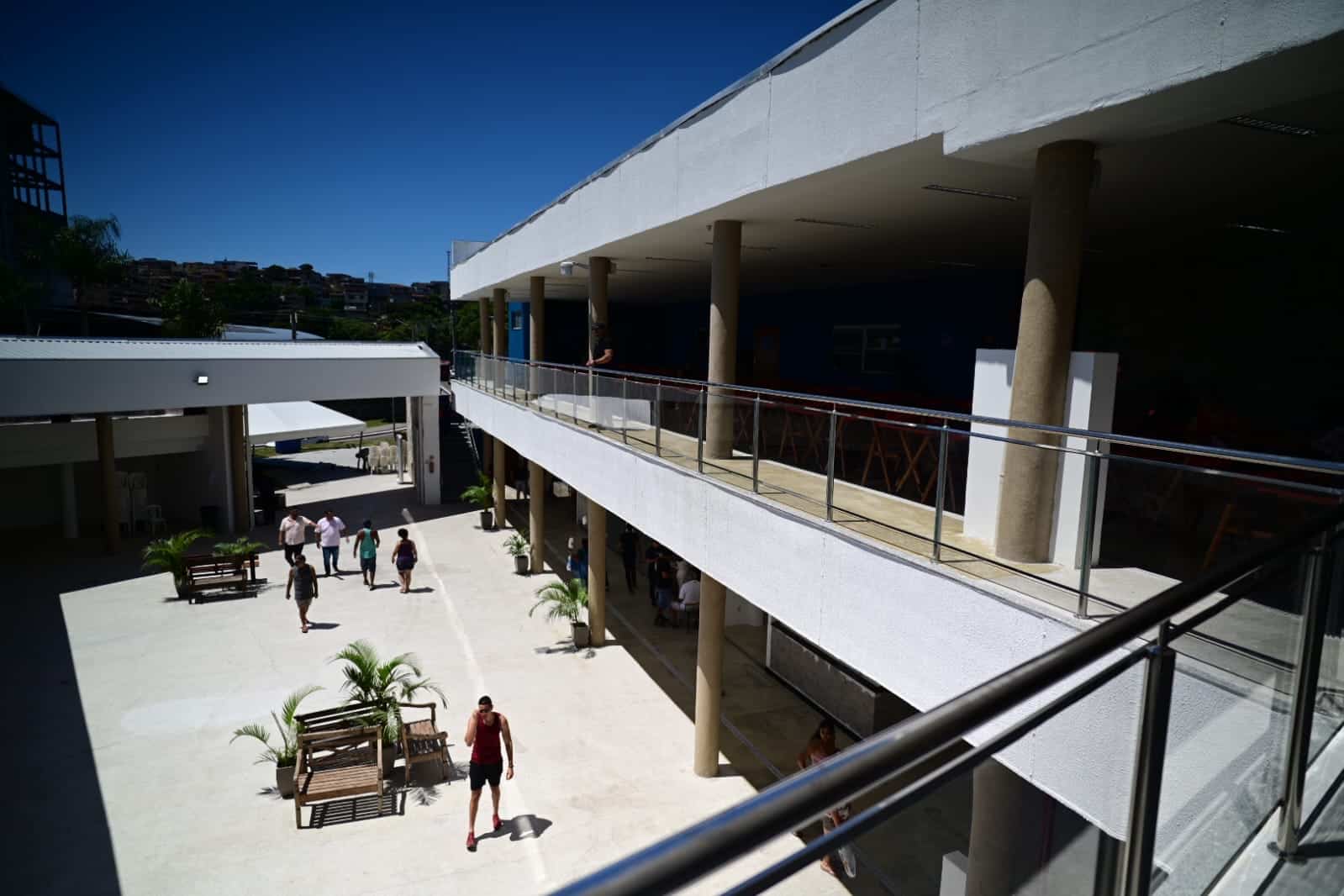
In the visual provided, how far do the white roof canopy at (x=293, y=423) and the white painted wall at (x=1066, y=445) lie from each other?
25.2 m

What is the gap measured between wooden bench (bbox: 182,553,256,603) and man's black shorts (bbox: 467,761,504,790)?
11758 mm

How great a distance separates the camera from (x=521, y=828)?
9195 mm

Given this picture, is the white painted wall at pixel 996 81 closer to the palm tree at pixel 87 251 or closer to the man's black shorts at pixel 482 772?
the man's black shorts at pixel 482 772

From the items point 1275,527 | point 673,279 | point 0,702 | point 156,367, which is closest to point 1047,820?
point 1275,527

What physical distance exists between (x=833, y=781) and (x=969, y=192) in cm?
789

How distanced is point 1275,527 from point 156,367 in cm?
2336

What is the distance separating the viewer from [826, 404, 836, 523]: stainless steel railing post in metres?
6.44

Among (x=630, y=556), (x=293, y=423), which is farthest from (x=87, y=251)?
(x=630, y=556)

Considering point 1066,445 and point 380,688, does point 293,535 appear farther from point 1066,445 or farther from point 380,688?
point 1066,445

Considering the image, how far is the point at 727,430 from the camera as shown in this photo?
8391mm

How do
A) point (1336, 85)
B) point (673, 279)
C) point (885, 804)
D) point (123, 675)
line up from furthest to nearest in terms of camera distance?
point (673, 279), point (123, 675), point (1336, 85), point (885, 804)

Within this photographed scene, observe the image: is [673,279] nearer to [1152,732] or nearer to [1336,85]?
[1336,85]

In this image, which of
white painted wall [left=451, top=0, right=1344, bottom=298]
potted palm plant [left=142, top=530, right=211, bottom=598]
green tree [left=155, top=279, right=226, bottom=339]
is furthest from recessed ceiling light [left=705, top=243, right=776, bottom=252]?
green tree [left=155, top=279, right=226, bottom=339]

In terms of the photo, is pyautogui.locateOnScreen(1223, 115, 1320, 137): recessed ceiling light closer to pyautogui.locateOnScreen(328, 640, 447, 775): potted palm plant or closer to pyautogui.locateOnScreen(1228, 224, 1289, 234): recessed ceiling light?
pyautogui.locateOnScreen(1228, 224, 1289, 234): recessed ceiling light
